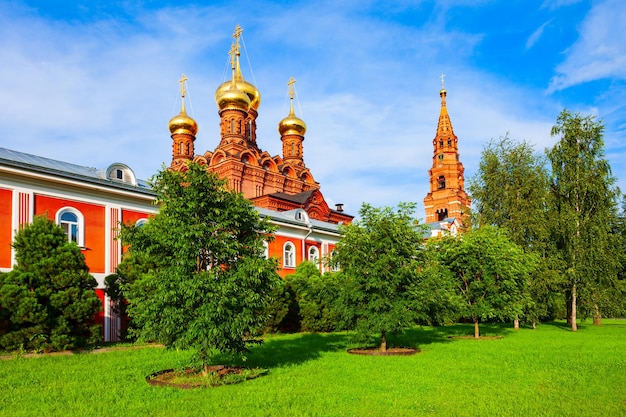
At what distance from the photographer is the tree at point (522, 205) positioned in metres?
23.6

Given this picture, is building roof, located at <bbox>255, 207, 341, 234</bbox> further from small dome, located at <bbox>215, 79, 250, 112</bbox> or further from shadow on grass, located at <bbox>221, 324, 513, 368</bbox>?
small dome, located at <bbox>215, 79, 250, 112</bbox>

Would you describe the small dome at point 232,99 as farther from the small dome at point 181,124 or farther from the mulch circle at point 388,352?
the mulch circle at point 388,352

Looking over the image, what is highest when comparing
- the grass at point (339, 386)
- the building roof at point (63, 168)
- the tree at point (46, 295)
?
the building roof at point (63, 168)

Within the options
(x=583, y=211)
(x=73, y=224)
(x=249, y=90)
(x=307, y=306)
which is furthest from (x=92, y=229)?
(x=249, y=90)

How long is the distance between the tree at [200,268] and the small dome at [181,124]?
40684 mm

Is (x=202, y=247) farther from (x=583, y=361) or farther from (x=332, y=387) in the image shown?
(x=583, y=361)

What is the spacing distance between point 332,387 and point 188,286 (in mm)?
3195

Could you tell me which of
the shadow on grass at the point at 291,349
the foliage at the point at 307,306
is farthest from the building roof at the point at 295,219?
the shadow on grass at the point at 291,349

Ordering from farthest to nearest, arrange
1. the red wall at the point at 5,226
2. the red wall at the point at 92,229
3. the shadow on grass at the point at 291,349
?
the red wall at the point at 92,229 < the red wall at the point at 5,226 < the shadow on grass at the point at 291,349

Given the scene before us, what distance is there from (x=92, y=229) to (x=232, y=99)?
28.2m

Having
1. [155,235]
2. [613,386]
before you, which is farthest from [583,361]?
[155,235]

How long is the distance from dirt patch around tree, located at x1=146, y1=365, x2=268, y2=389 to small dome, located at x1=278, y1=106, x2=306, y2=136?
4217 cm

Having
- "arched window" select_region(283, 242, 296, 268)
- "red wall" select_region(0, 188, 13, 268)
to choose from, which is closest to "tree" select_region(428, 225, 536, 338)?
"arched window" select_region(283, 242, 296, 268)

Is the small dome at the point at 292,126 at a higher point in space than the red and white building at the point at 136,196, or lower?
higher
